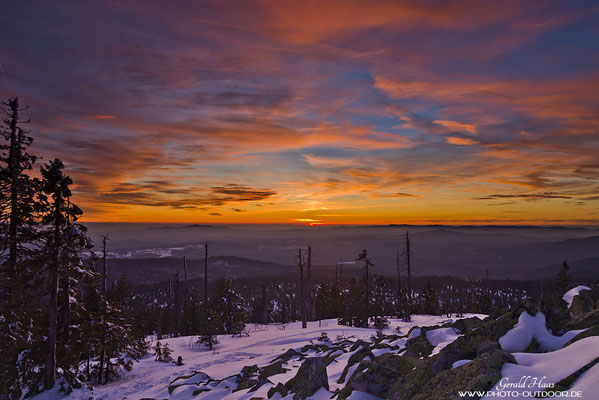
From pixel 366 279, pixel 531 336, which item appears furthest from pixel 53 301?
pixel 366 279

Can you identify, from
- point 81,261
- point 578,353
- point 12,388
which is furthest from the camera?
point 81,261

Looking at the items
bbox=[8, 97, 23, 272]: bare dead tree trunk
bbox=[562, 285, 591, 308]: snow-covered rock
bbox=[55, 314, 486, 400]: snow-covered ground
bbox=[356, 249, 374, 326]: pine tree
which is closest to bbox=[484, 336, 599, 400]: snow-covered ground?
bbox=[55, 314, 486, 400]: snow-covered ground

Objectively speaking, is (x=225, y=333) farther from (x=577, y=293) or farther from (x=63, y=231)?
(x=577, y=293)

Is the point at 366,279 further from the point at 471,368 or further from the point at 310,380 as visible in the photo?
the point at 471,368

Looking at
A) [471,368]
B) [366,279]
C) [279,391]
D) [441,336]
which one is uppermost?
[471,368]

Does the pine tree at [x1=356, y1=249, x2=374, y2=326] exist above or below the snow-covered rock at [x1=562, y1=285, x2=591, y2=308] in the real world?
below

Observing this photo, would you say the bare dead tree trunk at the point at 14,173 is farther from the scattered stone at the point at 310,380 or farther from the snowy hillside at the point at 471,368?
the scattered stone at the point at 310,380

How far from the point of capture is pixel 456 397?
14.2 ft

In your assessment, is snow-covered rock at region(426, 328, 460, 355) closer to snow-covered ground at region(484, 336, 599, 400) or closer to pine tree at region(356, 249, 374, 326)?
snow-covered ground at region(484, 336, 599, 400)

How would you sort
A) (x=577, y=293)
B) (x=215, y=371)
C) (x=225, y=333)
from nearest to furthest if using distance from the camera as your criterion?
(x=577, y=293) → (x=215, y=371) → (x=225, y=333)

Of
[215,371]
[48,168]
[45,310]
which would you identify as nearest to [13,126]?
[48,168]

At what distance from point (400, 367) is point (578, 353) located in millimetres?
3939

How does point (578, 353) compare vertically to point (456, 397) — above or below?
above

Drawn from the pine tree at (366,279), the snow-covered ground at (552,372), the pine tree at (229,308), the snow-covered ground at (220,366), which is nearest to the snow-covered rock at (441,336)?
the snow-covered ground at (220,366)
